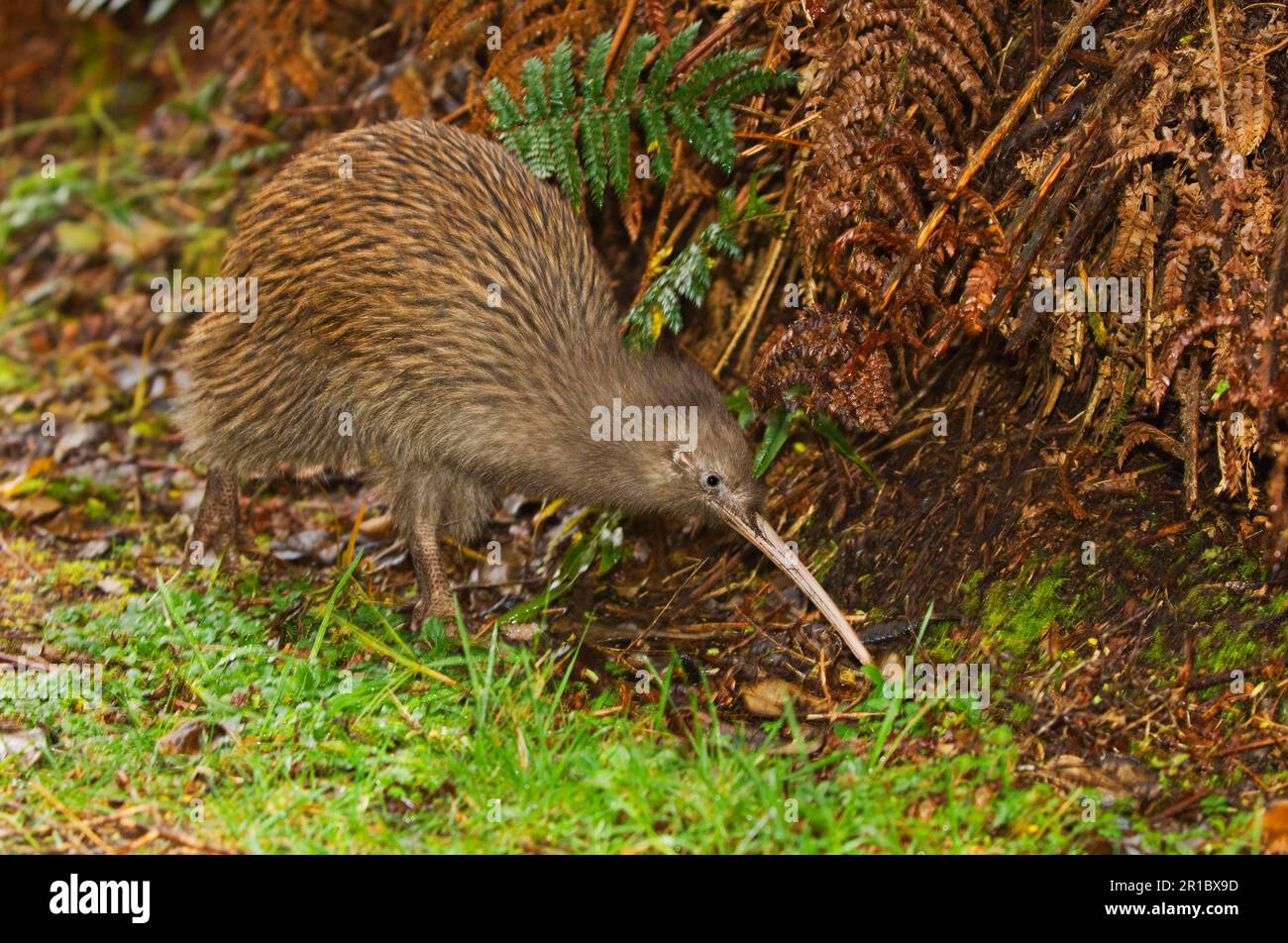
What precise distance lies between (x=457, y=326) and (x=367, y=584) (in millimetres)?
960

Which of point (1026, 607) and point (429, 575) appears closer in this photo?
point (1026, 607)

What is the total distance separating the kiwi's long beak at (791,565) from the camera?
3.67 metres

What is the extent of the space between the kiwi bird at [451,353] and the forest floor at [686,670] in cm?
31

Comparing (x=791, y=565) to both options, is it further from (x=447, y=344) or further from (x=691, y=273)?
(x=447, y=344)

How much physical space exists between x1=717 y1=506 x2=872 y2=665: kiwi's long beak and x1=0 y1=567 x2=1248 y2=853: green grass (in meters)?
0.29

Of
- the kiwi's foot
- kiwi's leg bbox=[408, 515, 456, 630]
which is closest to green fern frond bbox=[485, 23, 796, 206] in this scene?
kiwi's leg bbox=[408, 515, 456, 630]

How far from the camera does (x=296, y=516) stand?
4867mm

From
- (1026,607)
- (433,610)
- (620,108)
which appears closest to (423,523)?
(433,610)

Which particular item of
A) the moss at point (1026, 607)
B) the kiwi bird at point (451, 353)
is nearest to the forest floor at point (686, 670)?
the moss at point (1026, 607)

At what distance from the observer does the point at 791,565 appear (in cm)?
381

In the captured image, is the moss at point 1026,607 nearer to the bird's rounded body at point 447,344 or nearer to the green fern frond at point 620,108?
the bird's rounded body at point 447,344

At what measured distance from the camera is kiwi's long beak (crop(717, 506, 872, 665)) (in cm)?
367

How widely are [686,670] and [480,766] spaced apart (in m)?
0.81

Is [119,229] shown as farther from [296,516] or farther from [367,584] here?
[367,584]
